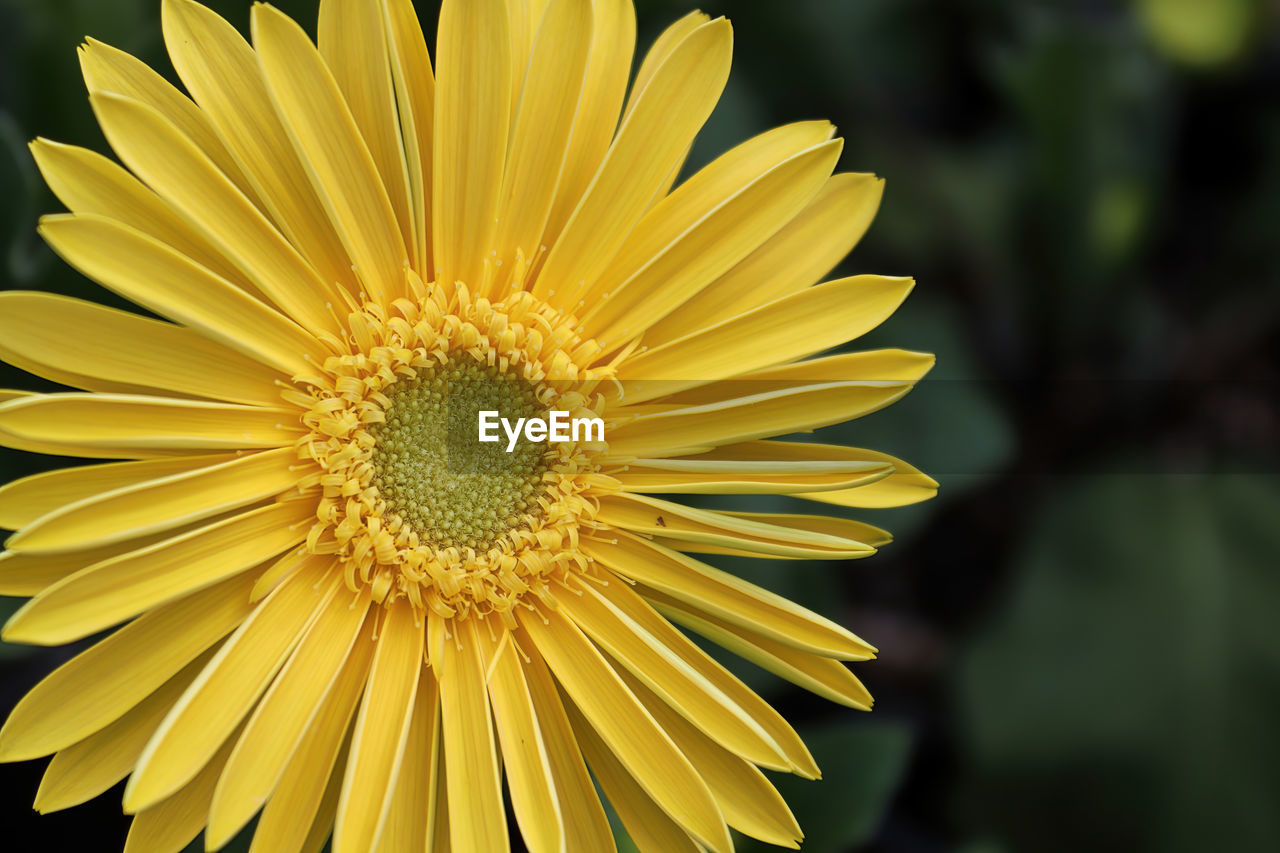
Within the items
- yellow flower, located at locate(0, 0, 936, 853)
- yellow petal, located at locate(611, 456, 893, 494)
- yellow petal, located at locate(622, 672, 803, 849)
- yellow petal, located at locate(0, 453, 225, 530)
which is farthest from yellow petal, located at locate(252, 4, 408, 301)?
yellow petal, located at locate(622, 672, 803, 849)

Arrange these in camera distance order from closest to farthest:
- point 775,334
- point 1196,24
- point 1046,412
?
point 775,334
point 1196,24
point 1046,412

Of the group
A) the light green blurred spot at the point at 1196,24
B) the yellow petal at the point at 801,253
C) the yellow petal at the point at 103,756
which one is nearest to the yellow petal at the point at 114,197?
the yellow petal at the point at 103,756

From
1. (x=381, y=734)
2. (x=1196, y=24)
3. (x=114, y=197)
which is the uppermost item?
(x=1196, y=24)

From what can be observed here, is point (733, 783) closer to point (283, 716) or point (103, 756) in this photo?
point (283, 716)

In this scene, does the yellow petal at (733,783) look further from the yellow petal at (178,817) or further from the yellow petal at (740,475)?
the yellow petal at (178,817)

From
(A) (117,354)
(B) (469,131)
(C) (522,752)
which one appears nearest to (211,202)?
(A) (117,354)

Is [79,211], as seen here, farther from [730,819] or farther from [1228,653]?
[1228,653]

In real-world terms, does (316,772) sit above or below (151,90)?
below
